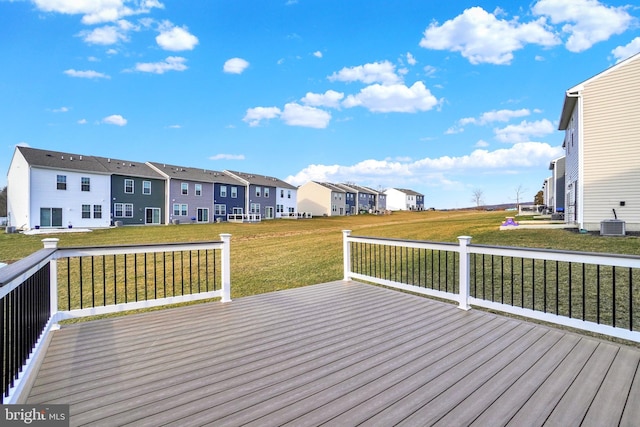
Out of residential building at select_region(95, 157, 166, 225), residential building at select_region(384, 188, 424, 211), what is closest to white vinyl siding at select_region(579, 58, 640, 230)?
residential building at select_region(95, 157, 166, 225)

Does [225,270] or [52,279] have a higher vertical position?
[52,279]

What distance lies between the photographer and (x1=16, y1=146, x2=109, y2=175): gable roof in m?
22.1

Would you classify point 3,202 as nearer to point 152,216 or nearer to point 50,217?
point 50,217

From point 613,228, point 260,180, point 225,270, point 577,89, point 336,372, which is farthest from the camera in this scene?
point 260,180

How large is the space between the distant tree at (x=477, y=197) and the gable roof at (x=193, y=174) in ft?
176

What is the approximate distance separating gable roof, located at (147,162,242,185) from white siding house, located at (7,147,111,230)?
5.49 m

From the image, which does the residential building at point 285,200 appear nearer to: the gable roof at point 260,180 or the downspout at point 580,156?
the gable roof at point 260,180

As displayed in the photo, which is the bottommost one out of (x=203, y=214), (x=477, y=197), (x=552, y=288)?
(x=552, y=288)

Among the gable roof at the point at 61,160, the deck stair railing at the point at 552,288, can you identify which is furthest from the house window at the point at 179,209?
the deck stair railing at the point at 552,288

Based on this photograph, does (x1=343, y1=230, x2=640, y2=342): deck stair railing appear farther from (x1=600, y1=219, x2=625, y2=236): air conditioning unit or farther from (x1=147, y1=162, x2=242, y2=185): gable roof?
(x1=147, y1=162, x2=242, y2=185): gable roof

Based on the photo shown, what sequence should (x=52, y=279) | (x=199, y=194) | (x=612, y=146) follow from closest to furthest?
(x=52, y=279), (x=612, y=146), (x=199, y=194)

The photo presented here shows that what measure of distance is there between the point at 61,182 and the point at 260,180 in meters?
20.3

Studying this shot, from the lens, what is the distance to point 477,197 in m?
67.6

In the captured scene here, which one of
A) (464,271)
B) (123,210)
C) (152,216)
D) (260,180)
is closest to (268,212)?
(260,180)
